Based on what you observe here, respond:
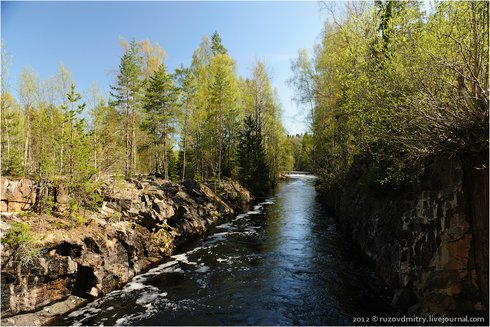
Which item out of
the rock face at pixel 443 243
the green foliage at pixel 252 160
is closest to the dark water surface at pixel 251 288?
the rock face at pixel 443 243

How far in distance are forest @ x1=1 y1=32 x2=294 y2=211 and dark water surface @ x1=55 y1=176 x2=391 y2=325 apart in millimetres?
5257

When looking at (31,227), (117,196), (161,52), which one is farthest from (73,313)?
(161,52)

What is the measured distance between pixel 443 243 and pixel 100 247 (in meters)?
12.1

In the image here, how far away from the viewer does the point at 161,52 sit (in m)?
33.7

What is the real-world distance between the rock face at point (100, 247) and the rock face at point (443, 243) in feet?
35.1

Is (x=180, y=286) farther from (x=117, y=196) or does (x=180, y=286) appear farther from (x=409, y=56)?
(x=409, y=56)

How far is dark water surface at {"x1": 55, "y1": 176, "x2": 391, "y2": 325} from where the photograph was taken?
8891 millimetres

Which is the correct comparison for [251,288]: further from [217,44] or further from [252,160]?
[217,44]

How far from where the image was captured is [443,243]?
7.40 metres

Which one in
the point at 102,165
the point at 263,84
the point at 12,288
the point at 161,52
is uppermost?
the point at 161,52

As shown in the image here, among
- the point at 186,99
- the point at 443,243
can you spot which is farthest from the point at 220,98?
the point at 443,243

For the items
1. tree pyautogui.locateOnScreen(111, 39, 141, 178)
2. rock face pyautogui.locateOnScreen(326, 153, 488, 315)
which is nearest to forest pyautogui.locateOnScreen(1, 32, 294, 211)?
tree pyautogui.locateOnScreen(111, 39, 141, 178)

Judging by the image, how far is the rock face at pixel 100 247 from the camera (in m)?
8.78

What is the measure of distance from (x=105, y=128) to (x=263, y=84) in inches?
990
